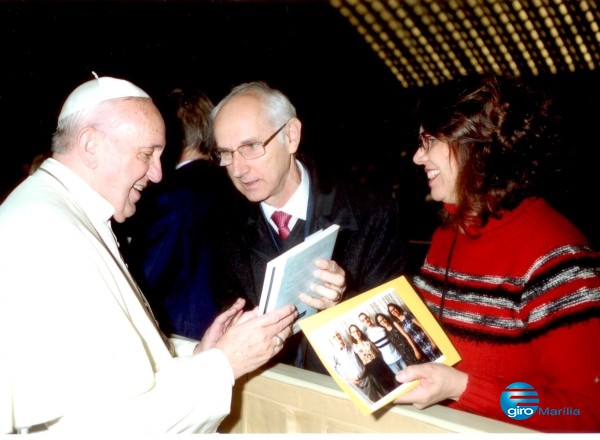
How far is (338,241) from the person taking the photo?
7.55ft

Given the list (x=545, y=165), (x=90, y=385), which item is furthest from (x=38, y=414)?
(x=545, y=165)

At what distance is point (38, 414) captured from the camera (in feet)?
4.08

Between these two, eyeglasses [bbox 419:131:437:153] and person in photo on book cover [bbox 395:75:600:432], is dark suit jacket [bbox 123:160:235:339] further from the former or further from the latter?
person in photo on book cover [bbox 395:75:600:432]

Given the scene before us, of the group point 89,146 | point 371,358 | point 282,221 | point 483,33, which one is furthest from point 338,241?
point 483,33

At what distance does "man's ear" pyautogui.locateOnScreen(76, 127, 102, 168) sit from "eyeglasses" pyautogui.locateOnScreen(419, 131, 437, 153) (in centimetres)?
117

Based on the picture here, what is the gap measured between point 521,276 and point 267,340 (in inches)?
32.4

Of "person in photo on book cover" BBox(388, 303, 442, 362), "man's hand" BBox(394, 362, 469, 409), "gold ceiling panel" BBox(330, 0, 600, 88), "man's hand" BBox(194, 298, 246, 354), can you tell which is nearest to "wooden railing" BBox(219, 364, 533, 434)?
"man's hand" BBox(394, 362, 469, 409)

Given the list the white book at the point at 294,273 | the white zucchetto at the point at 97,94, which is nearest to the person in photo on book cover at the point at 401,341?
the white book at the point at 294,273

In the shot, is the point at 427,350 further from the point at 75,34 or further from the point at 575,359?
the point at 75,34

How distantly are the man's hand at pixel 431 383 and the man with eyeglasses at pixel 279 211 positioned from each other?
848 millimetres

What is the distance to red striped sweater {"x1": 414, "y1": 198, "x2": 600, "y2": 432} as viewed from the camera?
1272 mm

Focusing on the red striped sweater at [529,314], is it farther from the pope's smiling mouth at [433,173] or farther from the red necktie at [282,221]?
the red necktie at [282,221]

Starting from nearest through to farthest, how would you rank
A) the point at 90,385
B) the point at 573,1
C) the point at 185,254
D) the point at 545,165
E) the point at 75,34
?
the point at 90,385
the point at 545,165
the point at 185,254
the point at 573,1
the point at 75,34

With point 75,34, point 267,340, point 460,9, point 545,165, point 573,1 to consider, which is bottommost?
point 267,340
